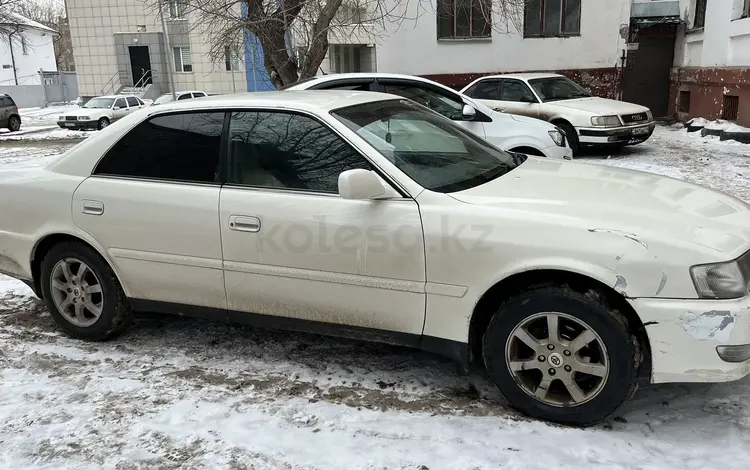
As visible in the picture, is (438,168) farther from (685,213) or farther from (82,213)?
(82,213)

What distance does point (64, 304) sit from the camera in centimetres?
430

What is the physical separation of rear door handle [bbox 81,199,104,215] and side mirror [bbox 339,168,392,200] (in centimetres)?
174

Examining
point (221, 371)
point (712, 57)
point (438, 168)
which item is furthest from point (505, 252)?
point (712, 57)

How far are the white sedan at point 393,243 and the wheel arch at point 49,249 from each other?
16 mm

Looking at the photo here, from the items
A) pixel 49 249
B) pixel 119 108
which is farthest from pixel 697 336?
pixel 119 108

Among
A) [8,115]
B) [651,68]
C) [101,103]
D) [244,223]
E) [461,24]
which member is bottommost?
[8,115]

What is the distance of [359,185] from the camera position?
314 centimetres

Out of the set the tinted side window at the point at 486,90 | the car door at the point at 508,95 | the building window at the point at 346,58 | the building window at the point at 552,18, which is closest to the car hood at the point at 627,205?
the car door at the point at 508,95

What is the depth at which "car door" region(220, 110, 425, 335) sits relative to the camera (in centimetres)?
326

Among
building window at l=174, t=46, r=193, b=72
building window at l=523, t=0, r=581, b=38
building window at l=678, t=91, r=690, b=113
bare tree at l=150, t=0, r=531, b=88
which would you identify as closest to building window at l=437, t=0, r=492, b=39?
building window at l=523, t=0, r=581, b=38

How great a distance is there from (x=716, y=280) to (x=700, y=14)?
17002 millimetres

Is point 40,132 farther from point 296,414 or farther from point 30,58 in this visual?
point 30,58

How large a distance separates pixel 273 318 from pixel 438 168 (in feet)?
4.31

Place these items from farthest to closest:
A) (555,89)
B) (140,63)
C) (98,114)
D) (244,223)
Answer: (140,63), (98,114), (555,89), (244,223)
